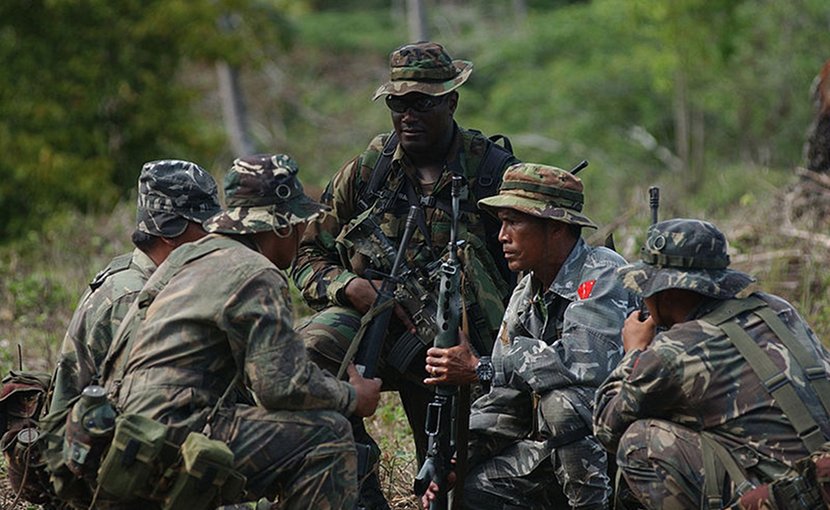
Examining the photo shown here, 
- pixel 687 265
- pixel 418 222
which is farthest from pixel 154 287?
pixel 687 265

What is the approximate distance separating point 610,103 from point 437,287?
18490 millimetres

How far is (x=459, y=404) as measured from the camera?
5.73 metres

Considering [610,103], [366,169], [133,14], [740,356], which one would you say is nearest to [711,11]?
[610,103]

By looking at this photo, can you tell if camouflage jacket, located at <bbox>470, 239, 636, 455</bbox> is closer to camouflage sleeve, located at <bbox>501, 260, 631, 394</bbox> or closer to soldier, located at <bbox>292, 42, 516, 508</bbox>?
camouflage sleeve, located at <bbox>501, 260, 631, 394</bbox>

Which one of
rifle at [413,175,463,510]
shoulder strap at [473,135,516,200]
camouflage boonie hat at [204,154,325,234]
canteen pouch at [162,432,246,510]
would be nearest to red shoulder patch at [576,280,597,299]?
rifle at [413,175,463,510]

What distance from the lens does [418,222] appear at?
6238 millimetres

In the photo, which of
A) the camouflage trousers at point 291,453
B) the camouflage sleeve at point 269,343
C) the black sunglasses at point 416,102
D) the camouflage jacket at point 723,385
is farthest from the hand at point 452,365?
the black sunglasses at point 416,102

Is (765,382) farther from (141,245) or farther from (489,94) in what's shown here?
(489,94)

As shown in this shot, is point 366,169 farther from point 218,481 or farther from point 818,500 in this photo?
point 818,500

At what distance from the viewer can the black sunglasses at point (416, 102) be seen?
6293mm

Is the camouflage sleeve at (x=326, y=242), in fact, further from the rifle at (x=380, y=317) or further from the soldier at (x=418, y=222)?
the rifle at (x=380, y=317)

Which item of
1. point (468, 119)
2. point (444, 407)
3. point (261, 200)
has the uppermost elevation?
point (261, 200)

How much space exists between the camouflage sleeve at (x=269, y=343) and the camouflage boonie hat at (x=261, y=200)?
0.32 meters

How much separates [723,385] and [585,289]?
1022mm
